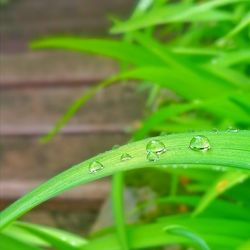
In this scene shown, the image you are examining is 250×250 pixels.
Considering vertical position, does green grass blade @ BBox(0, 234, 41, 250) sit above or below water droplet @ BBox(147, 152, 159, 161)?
above

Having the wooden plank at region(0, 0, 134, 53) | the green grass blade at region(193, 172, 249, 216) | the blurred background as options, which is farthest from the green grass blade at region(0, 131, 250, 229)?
the wooden plank at region(0, 0, 134, 53)

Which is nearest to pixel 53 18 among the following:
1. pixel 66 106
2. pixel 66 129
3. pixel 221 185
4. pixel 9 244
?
pixel 66 106

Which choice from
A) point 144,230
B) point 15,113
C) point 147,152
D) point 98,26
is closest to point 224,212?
point 144,230

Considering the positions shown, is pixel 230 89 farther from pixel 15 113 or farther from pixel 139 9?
pixel 15 113

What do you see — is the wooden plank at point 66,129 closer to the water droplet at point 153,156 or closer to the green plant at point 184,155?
the green plant at point 184,155

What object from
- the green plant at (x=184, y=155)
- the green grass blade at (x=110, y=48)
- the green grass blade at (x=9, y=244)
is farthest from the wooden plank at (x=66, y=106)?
the green grass blade at (x=9, y=244)

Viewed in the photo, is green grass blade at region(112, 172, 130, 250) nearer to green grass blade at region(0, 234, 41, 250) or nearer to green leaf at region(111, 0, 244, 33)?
green grass blade at region(0, 234, 41, 250)
